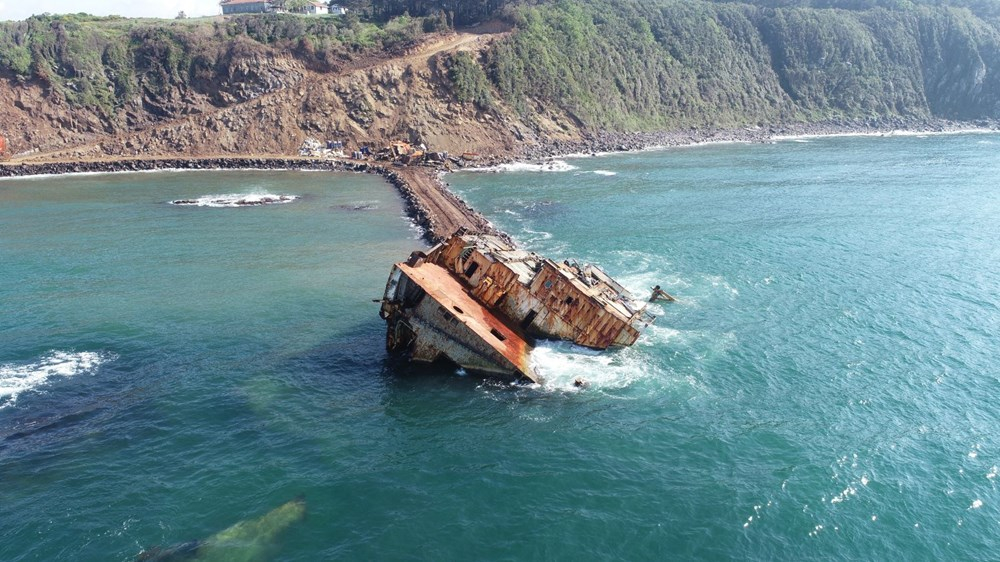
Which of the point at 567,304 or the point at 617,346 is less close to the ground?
the point at 567,304

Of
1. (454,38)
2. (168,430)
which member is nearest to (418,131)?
(454,38)

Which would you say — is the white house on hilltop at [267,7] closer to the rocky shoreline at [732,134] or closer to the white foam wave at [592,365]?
the rocky shoreline at [732,134]

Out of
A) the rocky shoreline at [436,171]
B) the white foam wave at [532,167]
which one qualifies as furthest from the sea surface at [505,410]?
the white foam wave at [532,167]

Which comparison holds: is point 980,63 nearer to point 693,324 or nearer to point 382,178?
point 382,178

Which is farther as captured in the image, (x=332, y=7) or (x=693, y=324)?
(x=332, y=7)

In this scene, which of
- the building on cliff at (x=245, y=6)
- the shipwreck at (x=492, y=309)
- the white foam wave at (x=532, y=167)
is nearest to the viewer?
the shipwreck at (x=492, y=309)

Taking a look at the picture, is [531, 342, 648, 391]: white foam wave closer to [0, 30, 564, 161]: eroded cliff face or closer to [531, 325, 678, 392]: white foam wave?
[531, 325, 678, 392]: white foam wave

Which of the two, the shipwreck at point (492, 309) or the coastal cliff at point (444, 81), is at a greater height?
the coastal cliff at point (444, 81)

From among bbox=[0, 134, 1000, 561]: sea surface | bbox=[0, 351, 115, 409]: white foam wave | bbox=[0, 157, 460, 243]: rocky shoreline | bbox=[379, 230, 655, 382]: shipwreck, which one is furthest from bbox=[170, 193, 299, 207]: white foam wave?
bbox=[379, 230, 655, 382]: shipwreck
